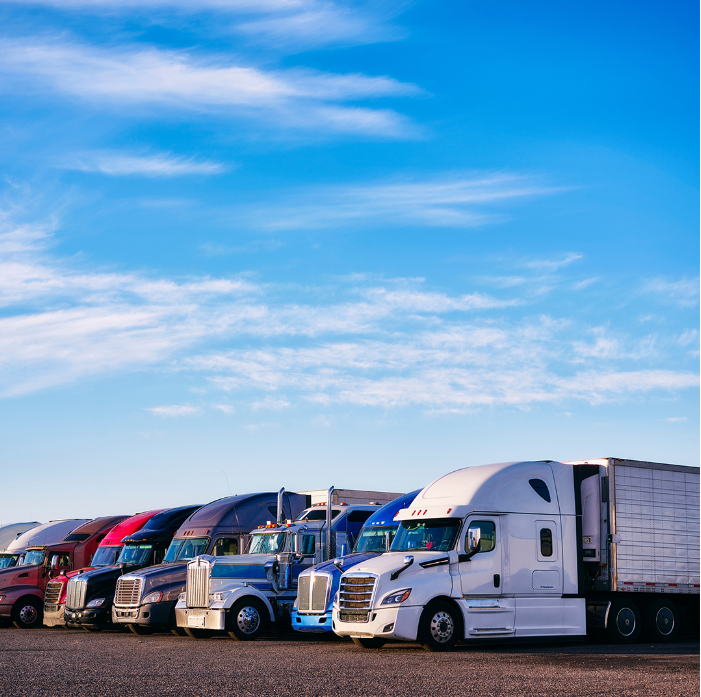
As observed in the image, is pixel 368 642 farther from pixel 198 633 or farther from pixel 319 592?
pixel 198 633

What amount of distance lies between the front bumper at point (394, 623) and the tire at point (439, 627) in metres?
0.19

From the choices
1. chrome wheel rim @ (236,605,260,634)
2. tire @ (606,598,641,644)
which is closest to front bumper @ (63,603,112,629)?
chrome wheel rim @ (236,605,260,634)

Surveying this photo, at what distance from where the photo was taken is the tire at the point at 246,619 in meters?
20.2

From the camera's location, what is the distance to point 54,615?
25.7 m

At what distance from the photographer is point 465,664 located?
14.6 meters

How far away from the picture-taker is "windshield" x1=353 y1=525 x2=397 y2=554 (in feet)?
66.3

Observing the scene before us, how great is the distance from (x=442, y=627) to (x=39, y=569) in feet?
53.7

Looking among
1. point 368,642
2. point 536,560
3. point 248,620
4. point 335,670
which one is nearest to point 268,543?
point 248,620

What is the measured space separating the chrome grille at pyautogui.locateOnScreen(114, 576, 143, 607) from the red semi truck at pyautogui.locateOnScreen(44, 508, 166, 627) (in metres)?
3.36

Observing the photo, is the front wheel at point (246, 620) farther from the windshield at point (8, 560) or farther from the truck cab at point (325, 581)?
the windshield at point (8, 560)

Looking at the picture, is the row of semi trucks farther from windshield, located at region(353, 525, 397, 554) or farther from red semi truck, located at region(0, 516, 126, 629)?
red semi truck, located at region(0, 516, 126, 629)

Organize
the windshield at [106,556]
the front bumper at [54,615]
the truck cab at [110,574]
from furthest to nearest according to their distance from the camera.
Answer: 1. the windshield at [106,556]
2. the front bumper at [54,615]
3. the truck cab at [110,574]

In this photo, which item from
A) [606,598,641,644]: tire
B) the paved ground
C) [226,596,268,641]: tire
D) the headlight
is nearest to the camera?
the paved ground

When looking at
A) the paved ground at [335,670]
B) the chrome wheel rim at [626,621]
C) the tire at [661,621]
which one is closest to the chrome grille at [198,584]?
the paved ground at [335,670]
